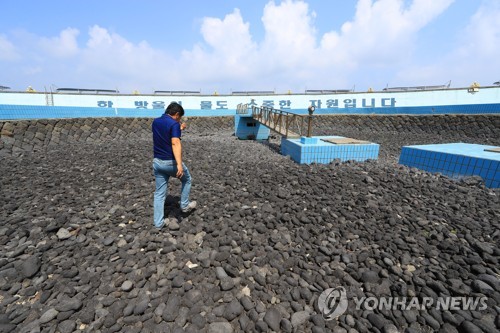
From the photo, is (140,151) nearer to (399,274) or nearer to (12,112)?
(399,274)

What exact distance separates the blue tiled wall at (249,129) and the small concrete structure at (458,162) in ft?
27.4

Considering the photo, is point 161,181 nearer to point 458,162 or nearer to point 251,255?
point 251,255

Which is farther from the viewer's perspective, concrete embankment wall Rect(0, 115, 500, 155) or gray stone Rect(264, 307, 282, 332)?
concrete embankment wall Rect(0, 115, 500, 155)

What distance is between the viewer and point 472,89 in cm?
1758

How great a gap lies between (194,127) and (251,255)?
16805 millimetres

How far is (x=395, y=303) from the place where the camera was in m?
2.17

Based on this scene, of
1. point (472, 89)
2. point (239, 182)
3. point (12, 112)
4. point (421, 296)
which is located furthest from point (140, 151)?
point (472, 89)

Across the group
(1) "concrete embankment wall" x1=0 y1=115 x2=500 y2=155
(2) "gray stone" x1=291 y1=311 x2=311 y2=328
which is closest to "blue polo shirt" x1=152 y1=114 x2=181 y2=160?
(2) "gray stone" x1=291 y1=311 x2=311 y2=328

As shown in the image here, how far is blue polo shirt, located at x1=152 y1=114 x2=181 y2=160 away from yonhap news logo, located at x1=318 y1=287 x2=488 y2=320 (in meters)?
2.60

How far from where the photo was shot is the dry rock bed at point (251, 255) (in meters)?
2.06

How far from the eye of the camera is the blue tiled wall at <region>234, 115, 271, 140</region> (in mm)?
13836

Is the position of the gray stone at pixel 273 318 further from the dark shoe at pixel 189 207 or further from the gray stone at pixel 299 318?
the dark shoe at pixel 189 207

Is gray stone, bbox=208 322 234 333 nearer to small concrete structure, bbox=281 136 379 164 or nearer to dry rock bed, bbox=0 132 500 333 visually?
dry rock bed, bbox=0 132 500 333

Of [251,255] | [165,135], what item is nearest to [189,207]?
[165,135]
